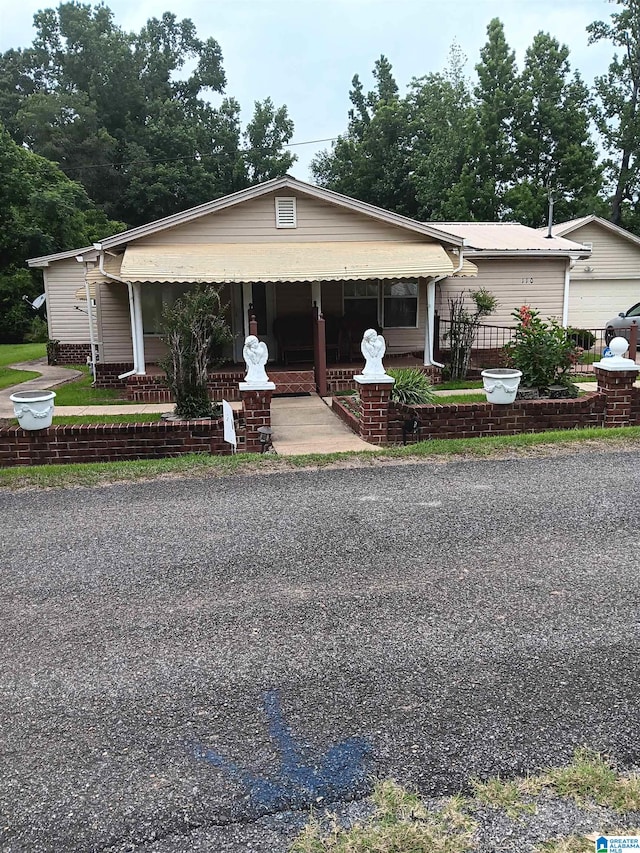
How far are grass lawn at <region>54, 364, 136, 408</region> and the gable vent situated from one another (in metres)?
4.73

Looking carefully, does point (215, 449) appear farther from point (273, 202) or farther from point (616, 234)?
point (616, 234)

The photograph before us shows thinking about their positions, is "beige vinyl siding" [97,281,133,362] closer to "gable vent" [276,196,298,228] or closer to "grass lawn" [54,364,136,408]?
"grass lawn" [54,364,136,408]

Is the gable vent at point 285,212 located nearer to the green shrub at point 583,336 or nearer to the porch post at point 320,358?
the porch post at point 320,358

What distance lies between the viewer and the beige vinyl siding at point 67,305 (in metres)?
18.5

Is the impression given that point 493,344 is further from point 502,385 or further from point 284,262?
point 502,385

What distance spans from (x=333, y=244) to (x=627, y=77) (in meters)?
25.5

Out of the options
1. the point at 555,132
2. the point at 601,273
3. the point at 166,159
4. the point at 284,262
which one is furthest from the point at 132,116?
the point at 284,262

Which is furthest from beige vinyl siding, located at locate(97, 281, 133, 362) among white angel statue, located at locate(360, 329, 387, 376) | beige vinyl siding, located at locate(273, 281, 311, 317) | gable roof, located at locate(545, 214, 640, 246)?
gable roof, located at locate(545, 214, 640, 246)

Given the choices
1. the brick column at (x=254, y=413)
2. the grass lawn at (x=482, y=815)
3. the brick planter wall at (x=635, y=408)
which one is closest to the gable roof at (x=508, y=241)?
the brick planter wall at (x=635, y=408)

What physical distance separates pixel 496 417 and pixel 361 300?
23.5 ft

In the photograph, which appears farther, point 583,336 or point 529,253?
point 529,253

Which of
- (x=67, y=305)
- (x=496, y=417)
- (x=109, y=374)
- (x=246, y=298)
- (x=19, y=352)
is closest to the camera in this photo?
(x=496, y=417)

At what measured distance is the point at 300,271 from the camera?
40.8 ft

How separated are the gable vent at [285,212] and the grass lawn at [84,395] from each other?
4.73 m
